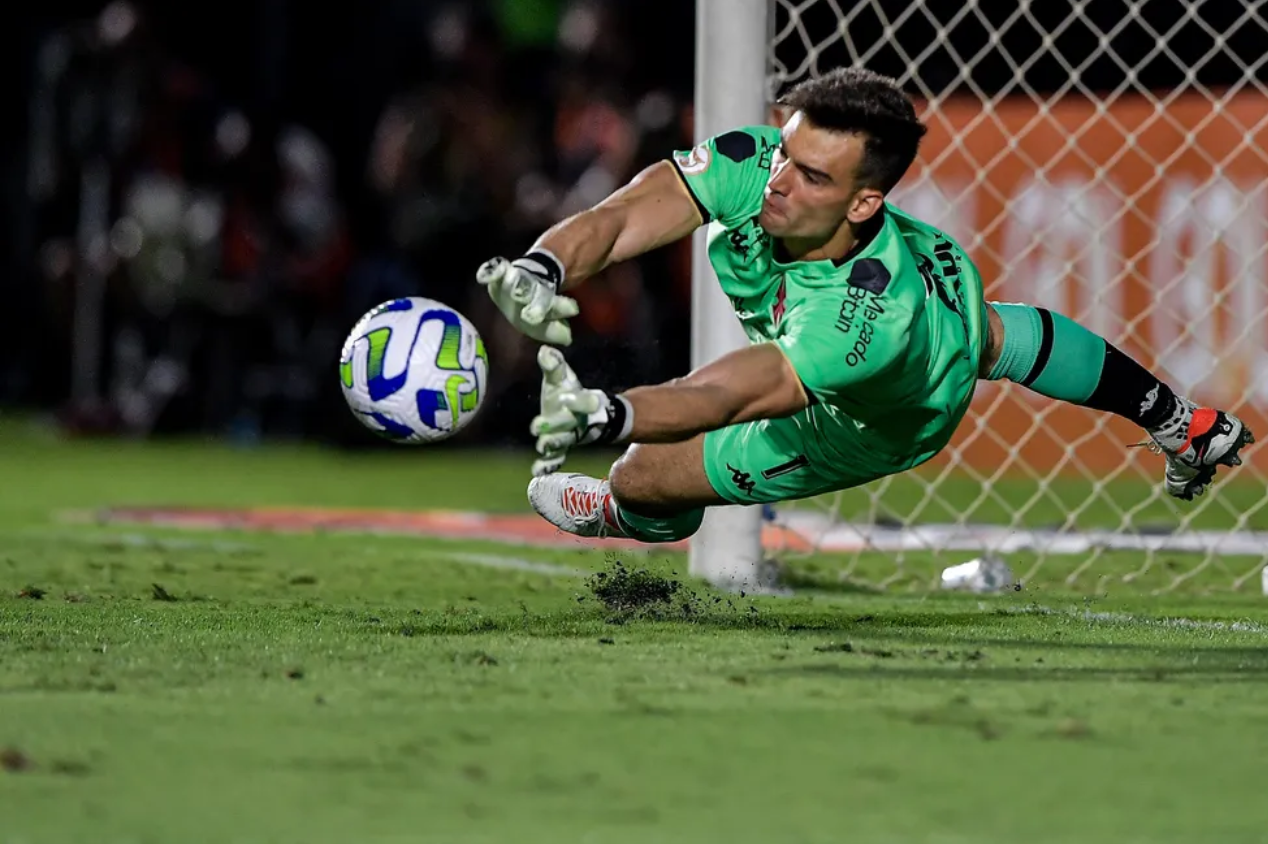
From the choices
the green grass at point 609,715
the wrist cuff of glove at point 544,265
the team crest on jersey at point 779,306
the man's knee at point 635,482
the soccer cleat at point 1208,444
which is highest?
the wrist cuff of glove at point 544,265

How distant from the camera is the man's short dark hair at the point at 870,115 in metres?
5.11

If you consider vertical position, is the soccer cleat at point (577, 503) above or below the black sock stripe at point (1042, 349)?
below

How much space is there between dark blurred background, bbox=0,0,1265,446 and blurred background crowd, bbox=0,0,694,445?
20 millimetres

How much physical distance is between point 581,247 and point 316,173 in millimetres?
9303

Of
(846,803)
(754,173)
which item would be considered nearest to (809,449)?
(754,173)

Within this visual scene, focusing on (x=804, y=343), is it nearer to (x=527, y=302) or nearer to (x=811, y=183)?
→ (x=811, y=183)

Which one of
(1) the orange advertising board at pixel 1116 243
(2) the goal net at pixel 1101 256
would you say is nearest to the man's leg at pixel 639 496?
(2) the goal net at pixel 1101 256

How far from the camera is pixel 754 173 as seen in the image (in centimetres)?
555

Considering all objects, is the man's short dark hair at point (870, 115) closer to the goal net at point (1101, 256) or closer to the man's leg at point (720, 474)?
the man's leg at point (720, 474)

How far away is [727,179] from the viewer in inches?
218

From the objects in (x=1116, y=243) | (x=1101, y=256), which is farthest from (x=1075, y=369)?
(x=1101, y=256)

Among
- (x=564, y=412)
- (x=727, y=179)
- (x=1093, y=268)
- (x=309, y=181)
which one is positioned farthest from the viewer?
(x=309, y=181)

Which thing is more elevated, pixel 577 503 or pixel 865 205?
pixel 865 205

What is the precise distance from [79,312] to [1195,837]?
43.7 feet
